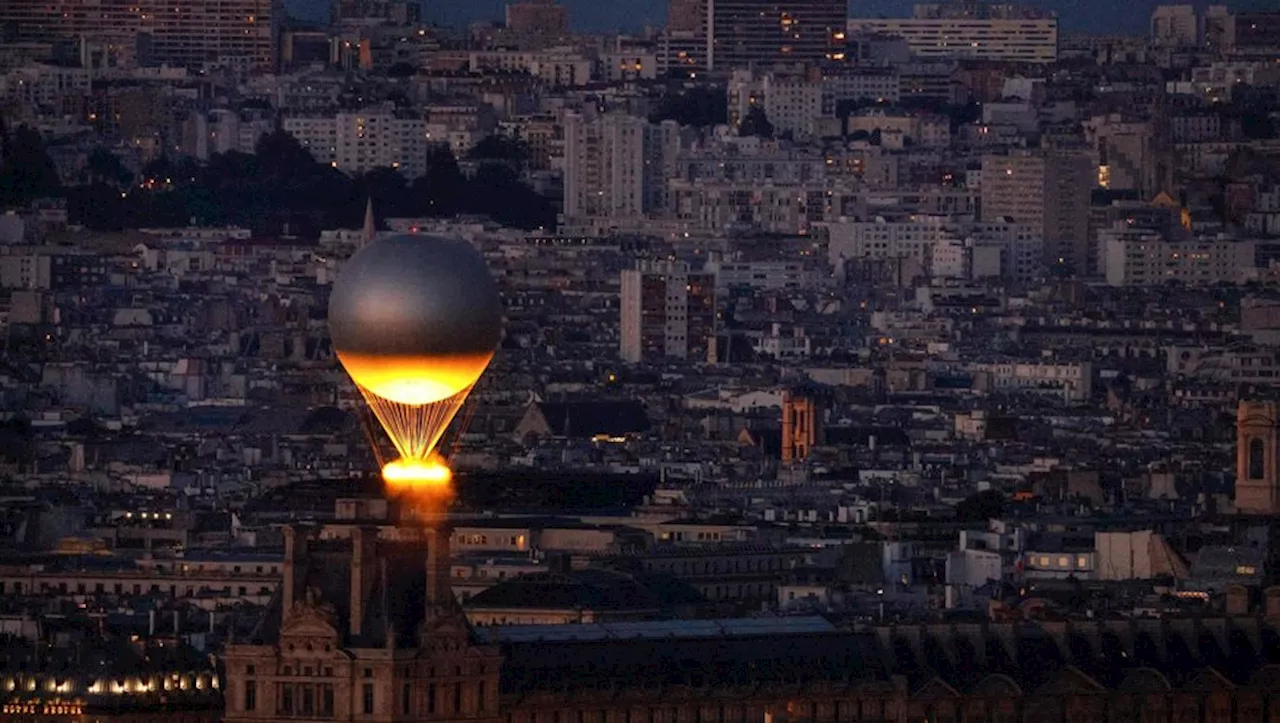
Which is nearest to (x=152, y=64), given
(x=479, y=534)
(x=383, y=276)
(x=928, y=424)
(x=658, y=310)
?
(x=658, y=310)

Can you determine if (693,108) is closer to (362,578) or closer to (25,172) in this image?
(25,172)

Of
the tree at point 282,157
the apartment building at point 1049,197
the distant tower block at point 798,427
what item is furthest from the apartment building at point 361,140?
the distant tower block at point 798,427

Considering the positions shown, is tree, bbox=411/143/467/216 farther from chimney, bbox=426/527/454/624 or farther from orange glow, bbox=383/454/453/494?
chimney, bbox=426/527/454/624

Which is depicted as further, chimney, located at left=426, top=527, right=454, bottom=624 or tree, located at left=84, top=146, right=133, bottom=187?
tree, located at left=84, top=146, right=133, bottom=187

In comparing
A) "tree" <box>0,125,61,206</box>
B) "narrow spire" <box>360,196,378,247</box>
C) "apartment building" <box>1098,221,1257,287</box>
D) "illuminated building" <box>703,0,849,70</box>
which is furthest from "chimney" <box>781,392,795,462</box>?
"illuminated building" <box>703,0,849,70</box>

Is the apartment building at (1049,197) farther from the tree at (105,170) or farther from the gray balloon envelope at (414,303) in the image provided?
the gray balloon envelope at (414,303)

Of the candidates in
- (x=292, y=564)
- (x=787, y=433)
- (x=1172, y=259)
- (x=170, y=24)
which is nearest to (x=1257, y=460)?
(x=787, y=433)
